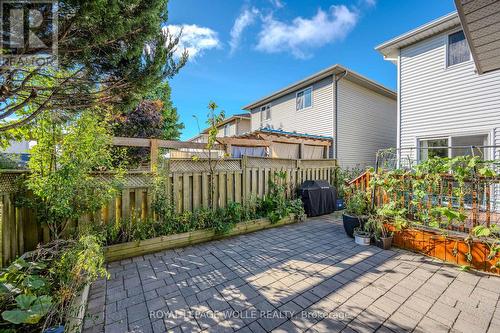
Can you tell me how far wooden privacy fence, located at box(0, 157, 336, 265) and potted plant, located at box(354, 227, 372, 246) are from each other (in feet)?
7.74

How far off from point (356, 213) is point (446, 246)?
144 centimetres

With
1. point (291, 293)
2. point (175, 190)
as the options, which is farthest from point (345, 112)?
point (291, 293)

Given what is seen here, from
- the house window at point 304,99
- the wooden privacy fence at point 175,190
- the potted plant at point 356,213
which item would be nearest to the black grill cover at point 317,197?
the wooden privacy fence at point 175,190

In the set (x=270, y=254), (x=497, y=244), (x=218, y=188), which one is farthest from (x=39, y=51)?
(x=497, y=244)

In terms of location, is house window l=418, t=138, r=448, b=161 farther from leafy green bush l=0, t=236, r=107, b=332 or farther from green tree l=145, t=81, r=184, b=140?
green tree l=145, t=81, r=184, b=140

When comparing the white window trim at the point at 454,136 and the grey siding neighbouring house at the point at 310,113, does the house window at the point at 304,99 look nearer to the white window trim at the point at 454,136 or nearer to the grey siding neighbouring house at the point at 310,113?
the grey siding neighbouring house at the point at 310,113

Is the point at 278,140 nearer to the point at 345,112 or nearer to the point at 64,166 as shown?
the point at 345,112

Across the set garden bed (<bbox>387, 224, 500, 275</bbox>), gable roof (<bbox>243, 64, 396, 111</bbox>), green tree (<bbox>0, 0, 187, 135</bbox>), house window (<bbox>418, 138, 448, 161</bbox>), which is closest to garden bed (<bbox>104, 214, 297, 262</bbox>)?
green tree (<bbox>0, 0, 187, 135</bbox>)

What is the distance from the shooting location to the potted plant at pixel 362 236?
3992 millimetres

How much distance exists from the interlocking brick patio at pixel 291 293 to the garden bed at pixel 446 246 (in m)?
0.19

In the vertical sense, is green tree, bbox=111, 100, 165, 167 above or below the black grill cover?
above

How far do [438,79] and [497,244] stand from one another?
236 inches

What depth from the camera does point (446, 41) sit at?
6.44 m

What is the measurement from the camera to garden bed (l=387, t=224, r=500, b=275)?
3.01m
